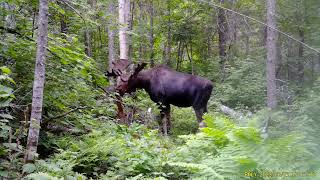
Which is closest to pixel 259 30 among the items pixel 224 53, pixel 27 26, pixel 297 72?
pixel 224 53

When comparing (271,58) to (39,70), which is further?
(271,58)

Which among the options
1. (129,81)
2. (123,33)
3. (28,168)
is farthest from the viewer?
(123,33)

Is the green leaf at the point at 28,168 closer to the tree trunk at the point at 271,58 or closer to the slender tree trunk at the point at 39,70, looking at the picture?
the slender tree trunk at the point at 39,70

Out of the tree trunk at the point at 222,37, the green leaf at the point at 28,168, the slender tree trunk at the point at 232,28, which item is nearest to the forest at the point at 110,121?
the green leaf at the point at 28,168

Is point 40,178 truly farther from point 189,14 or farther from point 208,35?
point 208,35

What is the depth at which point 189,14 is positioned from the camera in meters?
15.6

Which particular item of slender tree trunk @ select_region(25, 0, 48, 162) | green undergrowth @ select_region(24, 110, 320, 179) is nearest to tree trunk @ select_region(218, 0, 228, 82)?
green undergrowth @ select_region(24, 110, 320, 179)

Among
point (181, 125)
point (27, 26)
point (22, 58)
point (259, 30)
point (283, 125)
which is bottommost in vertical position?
point (181, 125)

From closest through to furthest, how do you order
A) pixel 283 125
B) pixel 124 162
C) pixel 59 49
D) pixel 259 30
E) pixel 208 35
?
pixel 124 162 → pixel 59 49 → pixel 283 125 → pixel 208 35 → pixel 259 30

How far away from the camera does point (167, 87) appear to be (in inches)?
393

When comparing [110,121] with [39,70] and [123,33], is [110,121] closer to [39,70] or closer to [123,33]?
[39,70]

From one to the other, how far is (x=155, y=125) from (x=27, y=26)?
473 centimetres

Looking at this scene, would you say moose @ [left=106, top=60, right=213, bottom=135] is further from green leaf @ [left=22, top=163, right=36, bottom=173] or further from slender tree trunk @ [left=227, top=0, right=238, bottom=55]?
green leaf @ [left=22, top=163, right=36, bottom=173]

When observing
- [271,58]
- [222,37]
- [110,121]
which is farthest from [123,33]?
[222,37]
